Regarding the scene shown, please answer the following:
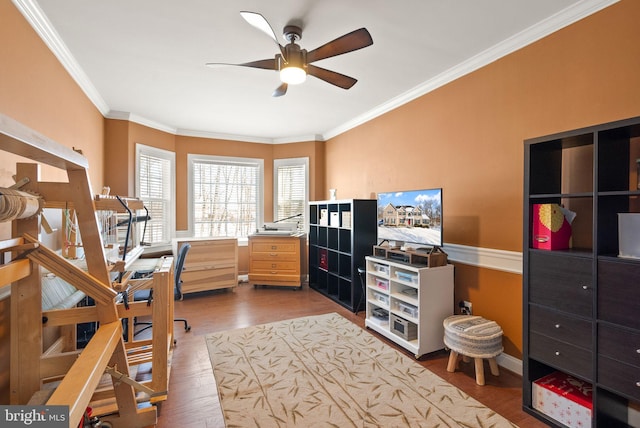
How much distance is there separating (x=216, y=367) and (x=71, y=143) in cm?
246

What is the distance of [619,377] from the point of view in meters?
1.54

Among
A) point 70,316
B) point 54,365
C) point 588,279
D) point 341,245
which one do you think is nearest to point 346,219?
point 341,245

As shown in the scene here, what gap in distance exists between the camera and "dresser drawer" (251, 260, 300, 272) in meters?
4.81

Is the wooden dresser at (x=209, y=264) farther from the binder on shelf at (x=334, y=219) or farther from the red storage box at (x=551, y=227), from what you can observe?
the red storage box at (x=551, y=227)

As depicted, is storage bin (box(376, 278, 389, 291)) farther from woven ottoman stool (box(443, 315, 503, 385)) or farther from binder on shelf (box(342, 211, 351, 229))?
binder on shelf (box(342, 211, 351, 229))

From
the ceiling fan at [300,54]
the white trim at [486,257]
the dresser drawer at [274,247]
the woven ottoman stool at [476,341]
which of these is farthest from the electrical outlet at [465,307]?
the dresser drawer at [274,247]

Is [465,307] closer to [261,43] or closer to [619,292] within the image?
Result: [619,292]

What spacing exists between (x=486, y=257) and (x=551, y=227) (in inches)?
30.8

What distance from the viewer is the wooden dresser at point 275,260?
15.8ft

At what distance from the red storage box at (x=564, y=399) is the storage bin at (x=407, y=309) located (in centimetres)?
98

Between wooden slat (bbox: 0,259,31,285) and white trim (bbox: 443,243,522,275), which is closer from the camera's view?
wooden slat (bbox: 0,259,31,285)


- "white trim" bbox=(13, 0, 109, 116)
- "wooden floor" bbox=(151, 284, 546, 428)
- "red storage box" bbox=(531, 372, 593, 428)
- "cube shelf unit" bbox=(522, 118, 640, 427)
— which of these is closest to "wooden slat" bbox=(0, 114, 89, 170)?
"white trim" bbox=(13, 0, 109, 116)

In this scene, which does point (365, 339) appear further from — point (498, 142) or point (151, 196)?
point (151, 196)

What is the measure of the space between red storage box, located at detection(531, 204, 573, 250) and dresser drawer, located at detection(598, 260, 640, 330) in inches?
11.6
